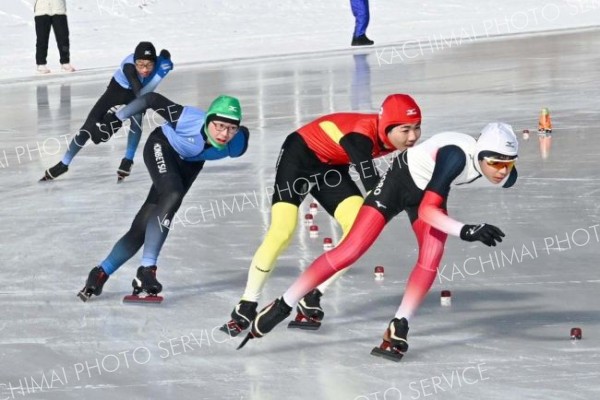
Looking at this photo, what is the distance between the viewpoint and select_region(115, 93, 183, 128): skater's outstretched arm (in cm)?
748

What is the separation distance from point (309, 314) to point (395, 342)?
769mm

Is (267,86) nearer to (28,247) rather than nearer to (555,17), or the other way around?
(28,247)

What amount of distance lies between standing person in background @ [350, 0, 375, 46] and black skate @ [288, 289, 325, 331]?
18.2 metres

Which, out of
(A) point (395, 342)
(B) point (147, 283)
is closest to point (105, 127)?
(B) point (147, 283)

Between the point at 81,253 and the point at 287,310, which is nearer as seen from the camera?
the point at 287,310

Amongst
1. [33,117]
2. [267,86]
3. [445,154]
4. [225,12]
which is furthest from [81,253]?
[225,12]

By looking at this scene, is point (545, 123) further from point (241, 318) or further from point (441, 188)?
point (441, 188)

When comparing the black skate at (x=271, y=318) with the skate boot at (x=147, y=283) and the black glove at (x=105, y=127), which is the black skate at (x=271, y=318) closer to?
the skate boot at (x=147, y=283)

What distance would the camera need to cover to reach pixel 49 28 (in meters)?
21.4

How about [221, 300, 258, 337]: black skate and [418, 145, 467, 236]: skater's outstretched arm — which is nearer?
[418, 145, 467, 236]: skater's outstretched arm

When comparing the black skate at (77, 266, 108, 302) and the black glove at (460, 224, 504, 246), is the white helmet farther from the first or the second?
the black skate at (77, 266, 108, 302)

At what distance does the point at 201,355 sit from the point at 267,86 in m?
12.6

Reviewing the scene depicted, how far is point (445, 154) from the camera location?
586cm

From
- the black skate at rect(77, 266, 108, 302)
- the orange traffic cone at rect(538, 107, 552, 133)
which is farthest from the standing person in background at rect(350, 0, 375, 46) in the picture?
the black skate at rect(77, 266, 108, 302)
